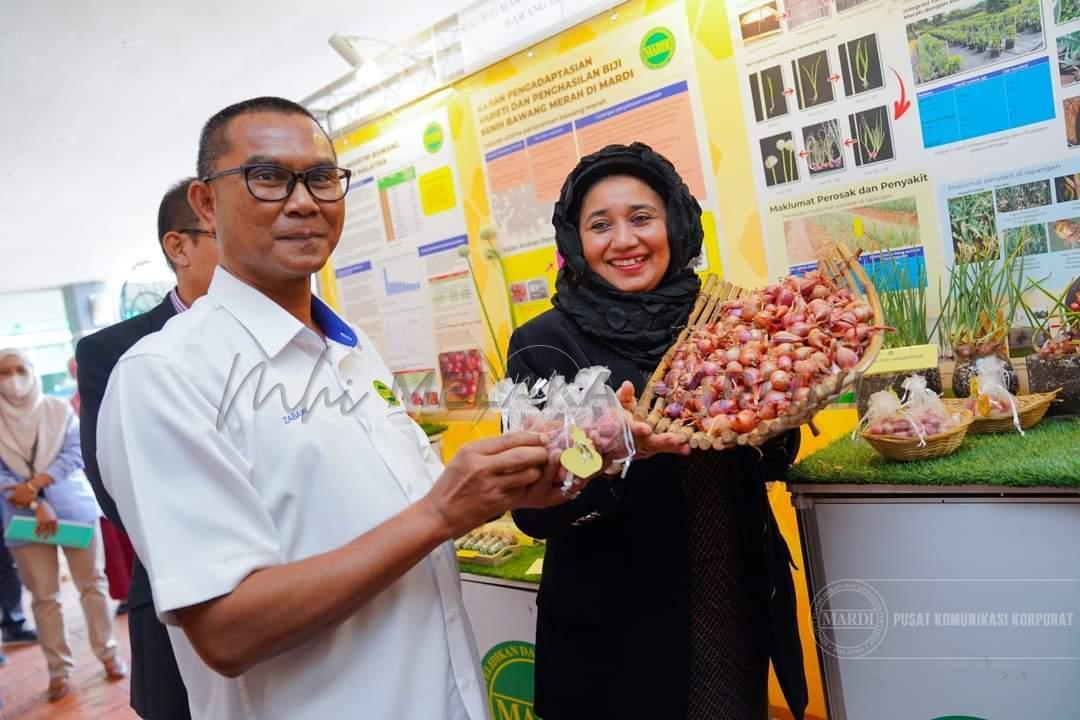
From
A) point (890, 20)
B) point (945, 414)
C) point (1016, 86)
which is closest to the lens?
point (945, 414)

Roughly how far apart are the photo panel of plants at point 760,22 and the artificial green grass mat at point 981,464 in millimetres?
1531

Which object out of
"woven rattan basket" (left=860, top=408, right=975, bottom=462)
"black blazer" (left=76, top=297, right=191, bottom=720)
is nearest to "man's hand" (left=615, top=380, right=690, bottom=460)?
"woven rattan basket" (left=860, top=408, right=975, bottom=462)

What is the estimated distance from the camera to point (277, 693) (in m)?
0.96

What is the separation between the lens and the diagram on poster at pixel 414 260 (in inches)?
142

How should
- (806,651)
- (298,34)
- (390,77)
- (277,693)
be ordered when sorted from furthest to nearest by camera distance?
(298,34) < (390,77) < (806,651) < (277,693)

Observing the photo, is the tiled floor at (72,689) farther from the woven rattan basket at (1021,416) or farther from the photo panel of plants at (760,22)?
the photo panel of plants at (760,22)

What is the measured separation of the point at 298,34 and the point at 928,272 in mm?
3705

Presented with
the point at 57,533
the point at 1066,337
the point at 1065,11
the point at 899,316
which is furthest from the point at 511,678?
the point at 57,533

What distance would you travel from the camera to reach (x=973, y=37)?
2.09 metres

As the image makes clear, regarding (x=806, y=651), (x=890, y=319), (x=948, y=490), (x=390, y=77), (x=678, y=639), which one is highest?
(x=390, y=77)

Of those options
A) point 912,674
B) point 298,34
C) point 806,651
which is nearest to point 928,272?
point 912,674

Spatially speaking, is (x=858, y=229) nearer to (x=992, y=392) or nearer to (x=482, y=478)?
(x=992, y=392)

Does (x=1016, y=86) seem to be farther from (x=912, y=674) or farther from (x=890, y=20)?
(x=912, y=674)

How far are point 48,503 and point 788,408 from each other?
4.38m
